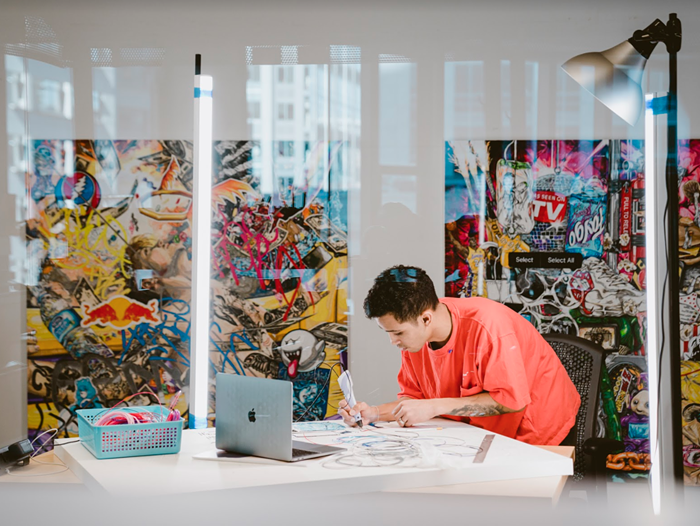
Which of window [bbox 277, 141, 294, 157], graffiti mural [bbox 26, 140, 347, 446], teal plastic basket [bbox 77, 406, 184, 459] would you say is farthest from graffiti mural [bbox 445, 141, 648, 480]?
teal plastic basket [bbox 77, 406, 184, 459]

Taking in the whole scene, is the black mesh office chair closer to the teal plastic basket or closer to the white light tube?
the white light tube

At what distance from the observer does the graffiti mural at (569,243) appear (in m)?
2.95

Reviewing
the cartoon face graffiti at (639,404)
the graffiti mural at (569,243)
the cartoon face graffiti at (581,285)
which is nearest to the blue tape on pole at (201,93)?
the graffiti mural at (569,243)

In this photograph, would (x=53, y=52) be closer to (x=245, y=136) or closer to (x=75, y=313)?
(x=245, y=136)

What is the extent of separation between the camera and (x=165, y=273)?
3.09 meters

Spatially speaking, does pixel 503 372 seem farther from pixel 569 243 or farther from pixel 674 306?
pixel 569 243

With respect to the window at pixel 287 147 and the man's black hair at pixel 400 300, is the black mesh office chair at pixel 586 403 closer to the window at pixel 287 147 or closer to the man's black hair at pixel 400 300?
the man's black hair at pixel 400 300

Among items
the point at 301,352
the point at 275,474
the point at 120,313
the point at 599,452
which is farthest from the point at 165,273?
the point at 599,452

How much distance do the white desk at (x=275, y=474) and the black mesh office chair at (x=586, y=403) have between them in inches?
11.7

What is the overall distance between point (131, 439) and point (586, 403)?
4.57 feet

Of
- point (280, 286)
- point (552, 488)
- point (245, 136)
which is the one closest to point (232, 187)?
point (245, 136)

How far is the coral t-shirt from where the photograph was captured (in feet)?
6.65

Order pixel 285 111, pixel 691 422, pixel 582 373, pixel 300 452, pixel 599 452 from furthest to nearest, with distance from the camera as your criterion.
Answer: pixel 285 111 < pixel 691 422 < pixel 582 373 < pixel 599 452 < pixel 300 452

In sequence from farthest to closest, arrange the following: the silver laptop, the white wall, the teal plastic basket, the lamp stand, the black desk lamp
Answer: the white wall < the lamp stand < the black desk lamp < the teal plastic basket < the silver laptop
